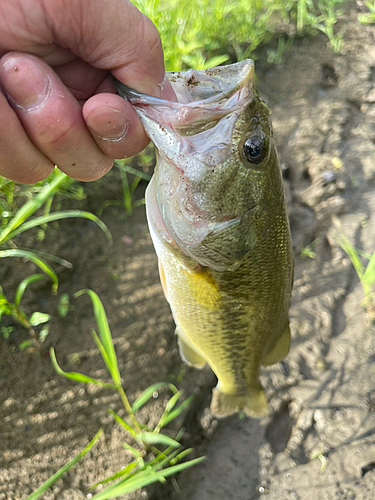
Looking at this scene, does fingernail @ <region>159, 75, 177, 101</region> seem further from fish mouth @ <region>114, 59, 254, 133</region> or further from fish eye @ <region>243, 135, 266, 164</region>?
fish eye @ <region>243, 135, 266, 164</region>

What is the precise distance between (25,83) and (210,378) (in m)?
2.11

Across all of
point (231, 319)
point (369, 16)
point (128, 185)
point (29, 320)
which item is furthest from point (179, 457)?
point (369, 16)

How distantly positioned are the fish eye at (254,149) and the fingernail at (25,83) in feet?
2.18

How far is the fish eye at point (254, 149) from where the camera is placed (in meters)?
1.13

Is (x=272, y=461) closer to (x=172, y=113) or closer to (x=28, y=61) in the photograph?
(x=172, y=113)

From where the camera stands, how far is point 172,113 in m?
1.06

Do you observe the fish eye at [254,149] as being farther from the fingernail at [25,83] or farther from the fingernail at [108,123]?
the fingernail at [25,83]

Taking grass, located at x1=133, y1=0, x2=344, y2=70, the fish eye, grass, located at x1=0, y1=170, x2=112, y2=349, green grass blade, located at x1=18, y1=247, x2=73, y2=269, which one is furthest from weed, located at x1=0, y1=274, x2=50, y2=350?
grass, located at x1=133, y1=0, x2=344, y2=70

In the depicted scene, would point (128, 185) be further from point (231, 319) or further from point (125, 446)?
point (125, 446)

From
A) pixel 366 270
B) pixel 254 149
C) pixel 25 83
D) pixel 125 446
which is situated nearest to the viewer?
pixel 25 83

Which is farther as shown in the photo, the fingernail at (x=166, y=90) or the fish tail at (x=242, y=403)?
the fish tail at (x=242, y=403)

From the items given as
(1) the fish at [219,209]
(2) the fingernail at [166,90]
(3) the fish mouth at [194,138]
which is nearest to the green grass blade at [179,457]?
(1) the fish at [219,209]

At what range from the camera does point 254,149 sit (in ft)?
3.76

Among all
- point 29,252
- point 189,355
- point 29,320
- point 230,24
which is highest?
point 230,24
